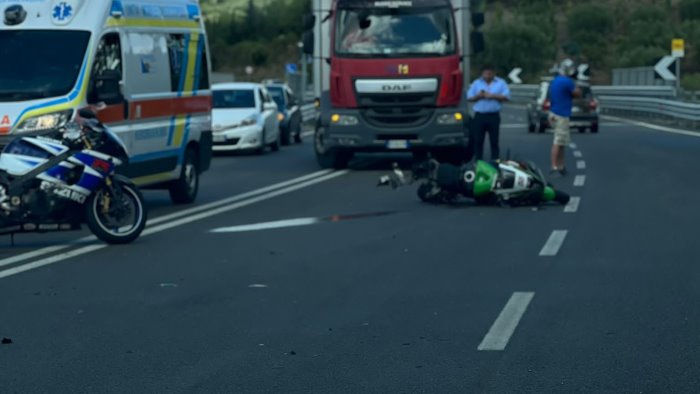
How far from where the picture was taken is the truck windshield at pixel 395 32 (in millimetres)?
22953

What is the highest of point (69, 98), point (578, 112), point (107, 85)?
point (107, 85)

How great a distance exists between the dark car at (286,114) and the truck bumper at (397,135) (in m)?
9.57

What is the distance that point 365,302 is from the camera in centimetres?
948

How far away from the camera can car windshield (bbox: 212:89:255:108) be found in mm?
29984

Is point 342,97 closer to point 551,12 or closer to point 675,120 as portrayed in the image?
point 675,120

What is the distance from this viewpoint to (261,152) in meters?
30.1

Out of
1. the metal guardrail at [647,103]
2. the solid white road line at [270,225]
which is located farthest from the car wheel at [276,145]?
the solid white road line at [270,225]

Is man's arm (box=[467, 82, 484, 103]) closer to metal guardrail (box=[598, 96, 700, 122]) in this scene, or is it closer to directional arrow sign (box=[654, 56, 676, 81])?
metal guardrail (box=[598, 96, 700, 122])

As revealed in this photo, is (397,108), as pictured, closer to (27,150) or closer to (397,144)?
(397,144)

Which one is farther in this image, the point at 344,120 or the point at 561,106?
the point at 344,120

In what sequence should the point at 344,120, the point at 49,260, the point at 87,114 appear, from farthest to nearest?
the point at 344,120 → the point at 87,114 → the point at 49,260

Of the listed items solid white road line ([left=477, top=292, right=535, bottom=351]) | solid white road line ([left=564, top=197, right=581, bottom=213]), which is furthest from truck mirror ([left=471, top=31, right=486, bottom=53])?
solid white road line ([left=477, top=292, right=535, bottom=351])

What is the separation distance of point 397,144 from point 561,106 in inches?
115

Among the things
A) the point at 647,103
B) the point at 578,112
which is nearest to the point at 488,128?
the point at 578,112
